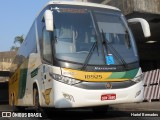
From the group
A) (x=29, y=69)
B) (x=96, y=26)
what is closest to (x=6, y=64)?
(x=29, y=69)

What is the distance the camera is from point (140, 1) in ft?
63.2

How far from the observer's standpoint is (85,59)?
8.87 metres

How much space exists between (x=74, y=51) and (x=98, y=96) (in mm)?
1314

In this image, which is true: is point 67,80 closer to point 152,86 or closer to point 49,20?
point 49,20

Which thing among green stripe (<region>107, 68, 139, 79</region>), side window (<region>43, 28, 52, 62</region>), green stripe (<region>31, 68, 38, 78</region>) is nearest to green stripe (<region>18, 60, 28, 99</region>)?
green stripe (<region>31, 68, 38, 78</region>)

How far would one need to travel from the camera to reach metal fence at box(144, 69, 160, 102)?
19.2 m

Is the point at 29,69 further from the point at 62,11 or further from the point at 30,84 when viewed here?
the point at 62,11

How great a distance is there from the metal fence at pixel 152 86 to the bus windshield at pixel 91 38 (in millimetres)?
10017

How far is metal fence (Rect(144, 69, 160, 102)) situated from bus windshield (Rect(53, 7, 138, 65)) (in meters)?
10.0

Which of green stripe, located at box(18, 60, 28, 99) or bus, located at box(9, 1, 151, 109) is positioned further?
green stripe, located at box(18, 60, 28, 99)

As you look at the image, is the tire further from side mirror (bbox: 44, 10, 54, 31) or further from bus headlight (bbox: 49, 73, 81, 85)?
side mirror (bbox: 44, 10, 54, 31)

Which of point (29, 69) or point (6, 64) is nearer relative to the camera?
point (29, 69)

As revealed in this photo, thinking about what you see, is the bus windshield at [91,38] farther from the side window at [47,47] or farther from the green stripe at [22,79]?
the green stripe at [22,79]

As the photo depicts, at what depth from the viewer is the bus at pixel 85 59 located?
28.3 ft
